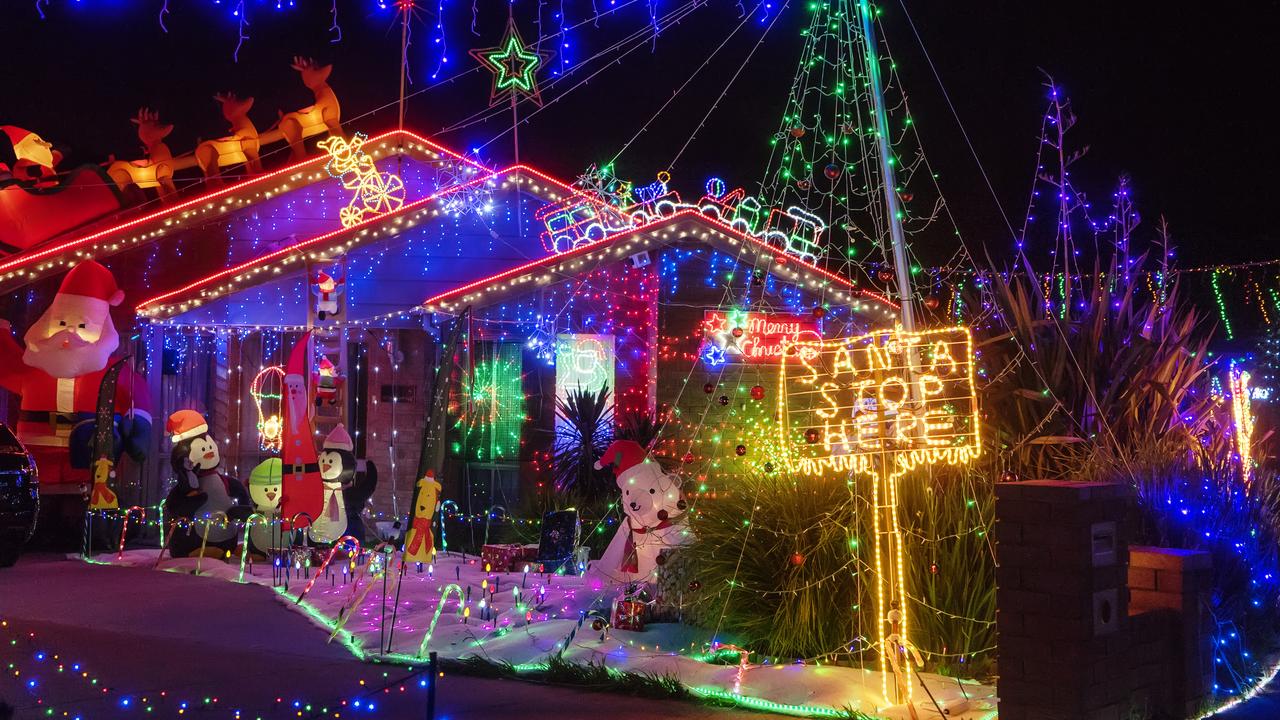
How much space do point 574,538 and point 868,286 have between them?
28.1 ft

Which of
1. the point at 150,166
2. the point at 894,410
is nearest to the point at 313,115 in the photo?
the point at 150,166

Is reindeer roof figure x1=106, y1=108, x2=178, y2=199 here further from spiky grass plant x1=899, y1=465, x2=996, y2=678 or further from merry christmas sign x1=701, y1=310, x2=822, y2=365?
spiky grass plant x1=899, y1=465, x2=996, y2=678

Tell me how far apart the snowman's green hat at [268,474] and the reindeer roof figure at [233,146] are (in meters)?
6.73

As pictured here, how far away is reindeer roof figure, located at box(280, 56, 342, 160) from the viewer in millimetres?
18516

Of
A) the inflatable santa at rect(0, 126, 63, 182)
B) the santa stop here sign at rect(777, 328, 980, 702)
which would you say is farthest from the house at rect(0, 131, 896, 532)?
the santa stop here sign at rect(777, 328, 980, 702)

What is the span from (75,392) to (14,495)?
3.41m

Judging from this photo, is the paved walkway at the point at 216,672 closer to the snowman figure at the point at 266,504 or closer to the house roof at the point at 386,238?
the snowman figure at the point at 266,504

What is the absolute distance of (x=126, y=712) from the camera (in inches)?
232

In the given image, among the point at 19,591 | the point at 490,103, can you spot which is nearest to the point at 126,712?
the point at 19,591

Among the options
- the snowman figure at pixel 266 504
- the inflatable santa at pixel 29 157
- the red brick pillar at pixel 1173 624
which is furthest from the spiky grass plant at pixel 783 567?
the inflatable santa at pixel 29 157

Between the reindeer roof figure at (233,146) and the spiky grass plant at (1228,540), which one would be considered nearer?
the spiky grass plant at (1228,540)

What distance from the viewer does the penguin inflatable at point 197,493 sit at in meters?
13.3

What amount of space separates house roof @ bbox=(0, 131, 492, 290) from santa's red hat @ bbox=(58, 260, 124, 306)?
1.79 metres

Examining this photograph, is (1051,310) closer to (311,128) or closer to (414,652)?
(414,652)
